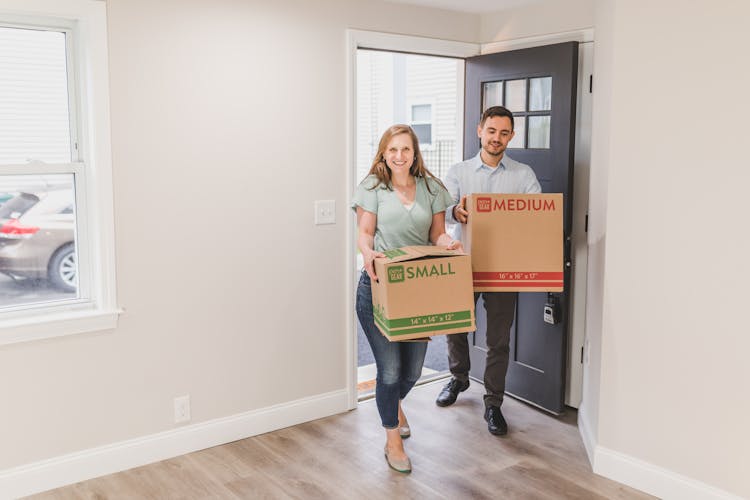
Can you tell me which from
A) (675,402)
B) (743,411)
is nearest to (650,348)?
(675,402)

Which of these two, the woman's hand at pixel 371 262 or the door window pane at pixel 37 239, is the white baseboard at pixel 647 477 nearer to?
the woman's hand at pixel 371 262

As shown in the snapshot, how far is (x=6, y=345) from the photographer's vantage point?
2.84 m

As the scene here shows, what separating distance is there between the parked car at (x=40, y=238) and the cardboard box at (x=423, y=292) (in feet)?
4.28

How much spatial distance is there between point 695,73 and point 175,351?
2.42m

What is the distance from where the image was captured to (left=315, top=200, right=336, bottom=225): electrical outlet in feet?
12.1

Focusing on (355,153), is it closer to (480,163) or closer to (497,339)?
(480,163)

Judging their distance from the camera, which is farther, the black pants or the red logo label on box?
the black pants

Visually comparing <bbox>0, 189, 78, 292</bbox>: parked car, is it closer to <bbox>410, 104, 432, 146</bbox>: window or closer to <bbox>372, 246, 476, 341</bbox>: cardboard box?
<bbox>372, 246, 476, 341</bbox>: cardboard box

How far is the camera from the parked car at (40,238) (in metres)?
2.93

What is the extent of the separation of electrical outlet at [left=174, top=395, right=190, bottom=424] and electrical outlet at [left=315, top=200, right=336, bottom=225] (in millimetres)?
1055

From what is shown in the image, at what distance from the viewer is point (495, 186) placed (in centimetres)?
363

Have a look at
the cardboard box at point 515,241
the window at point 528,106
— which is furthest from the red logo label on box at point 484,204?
the window at point 528,106

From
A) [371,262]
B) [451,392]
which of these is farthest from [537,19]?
[451,392]

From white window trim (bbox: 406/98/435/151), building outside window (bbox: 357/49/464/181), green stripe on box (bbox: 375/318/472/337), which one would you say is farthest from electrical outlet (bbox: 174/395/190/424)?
white window trim (bbox: 406/98/435/151)
